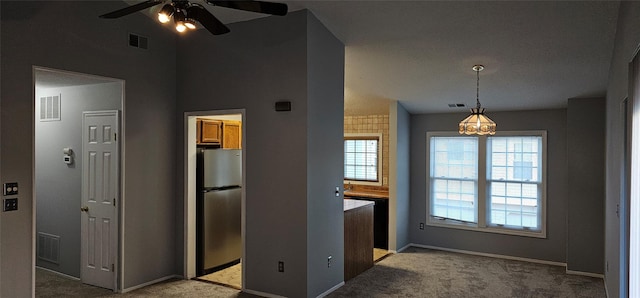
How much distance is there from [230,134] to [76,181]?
196 centimetres

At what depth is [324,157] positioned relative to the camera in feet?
14.9

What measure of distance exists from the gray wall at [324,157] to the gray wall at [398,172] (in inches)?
78.3

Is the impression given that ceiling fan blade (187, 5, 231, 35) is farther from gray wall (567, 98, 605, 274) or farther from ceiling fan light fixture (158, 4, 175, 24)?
gray wall (567, 98, 605, 274)

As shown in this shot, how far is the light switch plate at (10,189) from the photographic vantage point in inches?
141

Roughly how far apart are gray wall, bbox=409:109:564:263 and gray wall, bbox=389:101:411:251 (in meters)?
0.25

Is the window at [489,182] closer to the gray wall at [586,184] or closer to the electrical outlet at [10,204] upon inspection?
the gray wall at [586,184]

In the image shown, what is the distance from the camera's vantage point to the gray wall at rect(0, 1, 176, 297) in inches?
143

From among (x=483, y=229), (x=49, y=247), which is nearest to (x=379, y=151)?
(x=483, y=229)

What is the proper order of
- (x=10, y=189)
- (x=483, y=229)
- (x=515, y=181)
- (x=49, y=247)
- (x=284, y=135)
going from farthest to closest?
(x=483, y=229), (x=515, y=181), (x=49, y=247), (x=284, y=135), (x=10, y=189)

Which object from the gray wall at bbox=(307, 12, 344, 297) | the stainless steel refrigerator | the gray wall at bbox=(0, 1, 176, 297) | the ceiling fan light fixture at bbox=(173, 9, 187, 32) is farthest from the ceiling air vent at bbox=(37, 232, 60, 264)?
the ceiling fan light fixture at bbox=(173, 9, 187, 32)

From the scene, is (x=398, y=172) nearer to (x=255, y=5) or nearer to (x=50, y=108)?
(x=255, y=5)

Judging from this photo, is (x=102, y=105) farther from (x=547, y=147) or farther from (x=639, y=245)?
(x=547, y=147)

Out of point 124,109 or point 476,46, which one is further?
point 124,109

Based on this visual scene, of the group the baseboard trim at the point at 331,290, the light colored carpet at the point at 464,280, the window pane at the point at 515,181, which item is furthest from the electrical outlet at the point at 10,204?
the window pane at the point at 515,181
